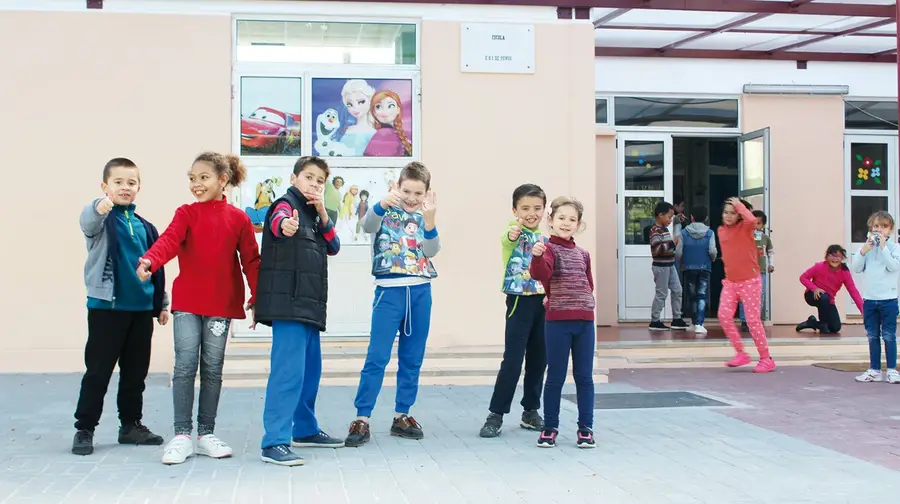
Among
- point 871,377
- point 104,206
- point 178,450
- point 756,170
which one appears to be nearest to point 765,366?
point 871,377

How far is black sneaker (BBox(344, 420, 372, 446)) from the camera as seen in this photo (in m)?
5.83

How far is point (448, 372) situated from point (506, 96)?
9.13 ft

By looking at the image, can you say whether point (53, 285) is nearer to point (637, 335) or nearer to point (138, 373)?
point (138, 373)

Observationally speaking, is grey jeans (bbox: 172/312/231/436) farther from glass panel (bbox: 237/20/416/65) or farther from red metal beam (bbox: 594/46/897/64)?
red metal beam (bbox: 594/46/897/64)

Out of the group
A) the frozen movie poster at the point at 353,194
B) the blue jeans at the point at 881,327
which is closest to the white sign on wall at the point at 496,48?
the frozen movie poster at the point at 353,194

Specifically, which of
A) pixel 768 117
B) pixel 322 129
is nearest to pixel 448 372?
pixel 322 129

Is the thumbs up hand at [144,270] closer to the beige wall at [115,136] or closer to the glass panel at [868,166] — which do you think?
the beige wall at [115,136]

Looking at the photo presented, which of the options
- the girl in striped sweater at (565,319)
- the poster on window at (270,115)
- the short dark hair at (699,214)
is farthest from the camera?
the short dark hair at (699,214)

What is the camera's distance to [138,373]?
589 centimetres

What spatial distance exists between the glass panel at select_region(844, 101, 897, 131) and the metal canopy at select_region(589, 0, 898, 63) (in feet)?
2.10

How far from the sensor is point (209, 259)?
538cm

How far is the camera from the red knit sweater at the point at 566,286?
19.5 ft

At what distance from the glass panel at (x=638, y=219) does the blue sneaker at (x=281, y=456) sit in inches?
366

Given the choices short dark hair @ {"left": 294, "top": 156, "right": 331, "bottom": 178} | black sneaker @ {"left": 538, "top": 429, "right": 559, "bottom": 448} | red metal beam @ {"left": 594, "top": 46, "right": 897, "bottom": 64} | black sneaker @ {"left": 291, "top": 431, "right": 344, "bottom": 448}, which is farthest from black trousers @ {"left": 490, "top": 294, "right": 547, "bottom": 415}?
red metal beam @ {"left": 594, "top": 46, "right": 897, "bottom": 64}
